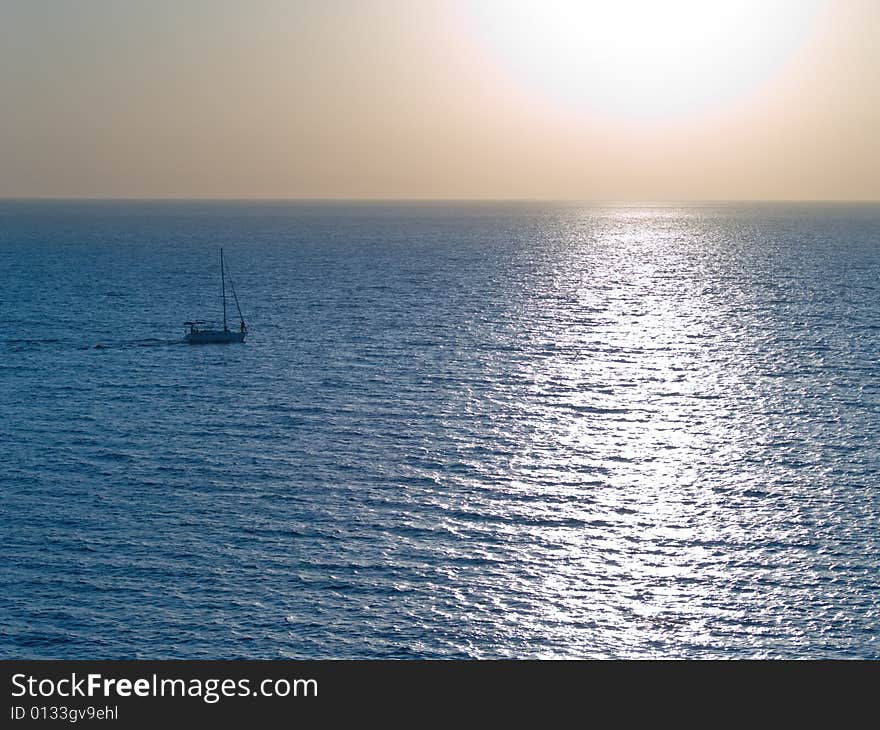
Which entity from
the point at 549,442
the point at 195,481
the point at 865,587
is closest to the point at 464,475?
the point at 549,442

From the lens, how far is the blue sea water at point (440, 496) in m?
52.0

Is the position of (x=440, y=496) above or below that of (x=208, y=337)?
below

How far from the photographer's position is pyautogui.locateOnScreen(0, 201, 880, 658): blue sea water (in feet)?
171

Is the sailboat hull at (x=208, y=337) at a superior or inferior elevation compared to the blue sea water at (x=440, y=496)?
superior

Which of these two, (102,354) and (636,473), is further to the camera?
(102,354)

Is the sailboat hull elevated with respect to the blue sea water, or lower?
elevated

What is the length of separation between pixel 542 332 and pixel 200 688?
113 metres

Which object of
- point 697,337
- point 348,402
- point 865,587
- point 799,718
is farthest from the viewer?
point 697,337

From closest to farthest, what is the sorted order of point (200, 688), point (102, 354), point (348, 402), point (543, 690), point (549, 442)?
point (200, 688)
point (543, 690)
point (549, 442)
point (348, 402)
point (102, 354)

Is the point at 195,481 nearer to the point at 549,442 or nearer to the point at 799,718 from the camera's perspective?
the point at 549,442

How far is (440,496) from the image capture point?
71125 millimetres

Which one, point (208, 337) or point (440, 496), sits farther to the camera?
point (208, 337)

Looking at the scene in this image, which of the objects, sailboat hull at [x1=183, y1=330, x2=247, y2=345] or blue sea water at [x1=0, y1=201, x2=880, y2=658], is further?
sailboat hull at [x1=183, y1=330, x2=247, y2=345]

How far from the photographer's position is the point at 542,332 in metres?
142
